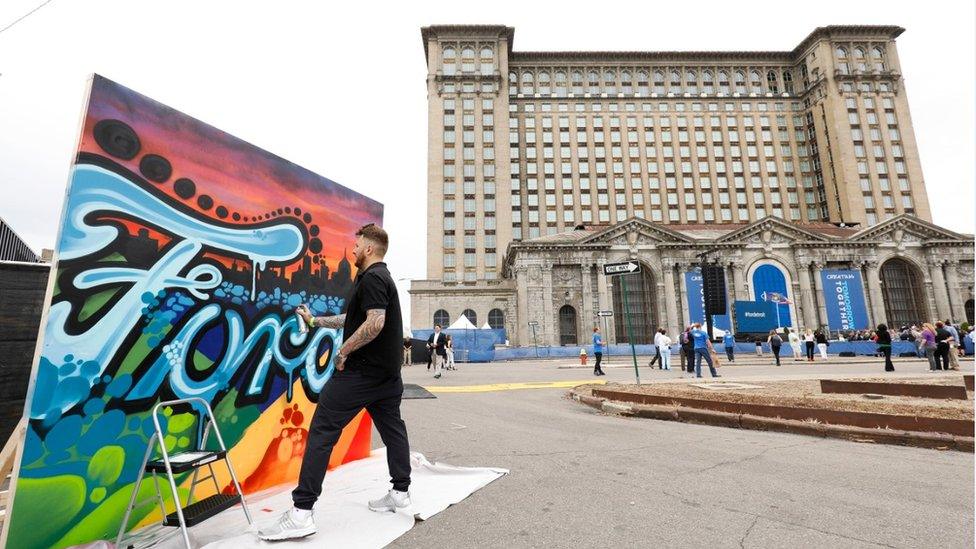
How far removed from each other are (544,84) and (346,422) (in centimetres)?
7668

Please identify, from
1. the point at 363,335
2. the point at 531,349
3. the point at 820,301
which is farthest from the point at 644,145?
the point at 363,335

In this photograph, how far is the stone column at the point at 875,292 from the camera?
42.1 m

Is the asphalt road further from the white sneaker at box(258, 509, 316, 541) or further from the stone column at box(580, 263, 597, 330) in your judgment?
the stone column at box(580, 263, 597, 330)

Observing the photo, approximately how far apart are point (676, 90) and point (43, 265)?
82708 mm

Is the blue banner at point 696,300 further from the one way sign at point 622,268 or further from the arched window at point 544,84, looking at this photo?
the arched window at point 544,84

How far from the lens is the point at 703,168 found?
67.8 metres

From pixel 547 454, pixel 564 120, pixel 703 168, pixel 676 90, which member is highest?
pixel 676 90

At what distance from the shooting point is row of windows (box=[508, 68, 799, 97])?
7175cm

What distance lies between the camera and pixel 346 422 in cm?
285

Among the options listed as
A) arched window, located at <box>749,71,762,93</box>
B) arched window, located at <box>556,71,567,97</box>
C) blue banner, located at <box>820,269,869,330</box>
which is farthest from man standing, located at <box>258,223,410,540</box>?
arched window, located at <box>749,71,762,93</box>

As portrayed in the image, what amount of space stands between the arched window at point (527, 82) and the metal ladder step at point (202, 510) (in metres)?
75.8

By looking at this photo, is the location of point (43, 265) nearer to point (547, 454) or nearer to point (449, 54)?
point (547, 454)

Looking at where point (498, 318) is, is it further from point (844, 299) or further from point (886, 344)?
point (886, 344)

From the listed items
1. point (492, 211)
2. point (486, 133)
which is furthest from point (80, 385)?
point (486, 133)
